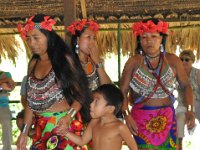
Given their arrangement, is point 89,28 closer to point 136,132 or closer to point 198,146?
point 136,132

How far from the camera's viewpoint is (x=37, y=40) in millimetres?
3137

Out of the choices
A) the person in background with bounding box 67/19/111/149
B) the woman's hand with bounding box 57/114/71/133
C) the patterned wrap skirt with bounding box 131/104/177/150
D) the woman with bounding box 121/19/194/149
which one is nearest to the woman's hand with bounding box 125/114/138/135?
the woman with bounding box 121/19/194/149

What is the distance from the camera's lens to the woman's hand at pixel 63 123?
300 centimetres

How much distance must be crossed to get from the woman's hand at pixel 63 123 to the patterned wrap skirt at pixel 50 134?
1.9 inches

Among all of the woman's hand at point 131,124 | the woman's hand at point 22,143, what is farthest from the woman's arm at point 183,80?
the woman's hand at point 22,143

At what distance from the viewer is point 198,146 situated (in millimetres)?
8109

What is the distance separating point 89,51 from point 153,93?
65cm

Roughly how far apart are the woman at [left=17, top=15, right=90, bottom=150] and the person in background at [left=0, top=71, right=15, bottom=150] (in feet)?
7.78

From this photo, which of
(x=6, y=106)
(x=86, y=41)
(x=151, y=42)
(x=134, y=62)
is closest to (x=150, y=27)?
(x=151, y=42)

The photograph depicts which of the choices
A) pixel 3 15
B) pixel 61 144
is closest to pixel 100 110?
pixel 61 144

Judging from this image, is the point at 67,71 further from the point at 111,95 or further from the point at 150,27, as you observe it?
the point at 150,27

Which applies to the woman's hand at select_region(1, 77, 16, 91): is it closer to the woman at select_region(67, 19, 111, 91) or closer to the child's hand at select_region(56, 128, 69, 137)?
Answer: the woman at select_region(67, 19, 111, 91)

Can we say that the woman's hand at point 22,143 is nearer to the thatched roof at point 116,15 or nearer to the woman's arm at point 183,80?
the woman's arm at point 183,80

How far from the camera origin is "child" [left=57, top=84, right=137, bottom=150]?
3.13 m
